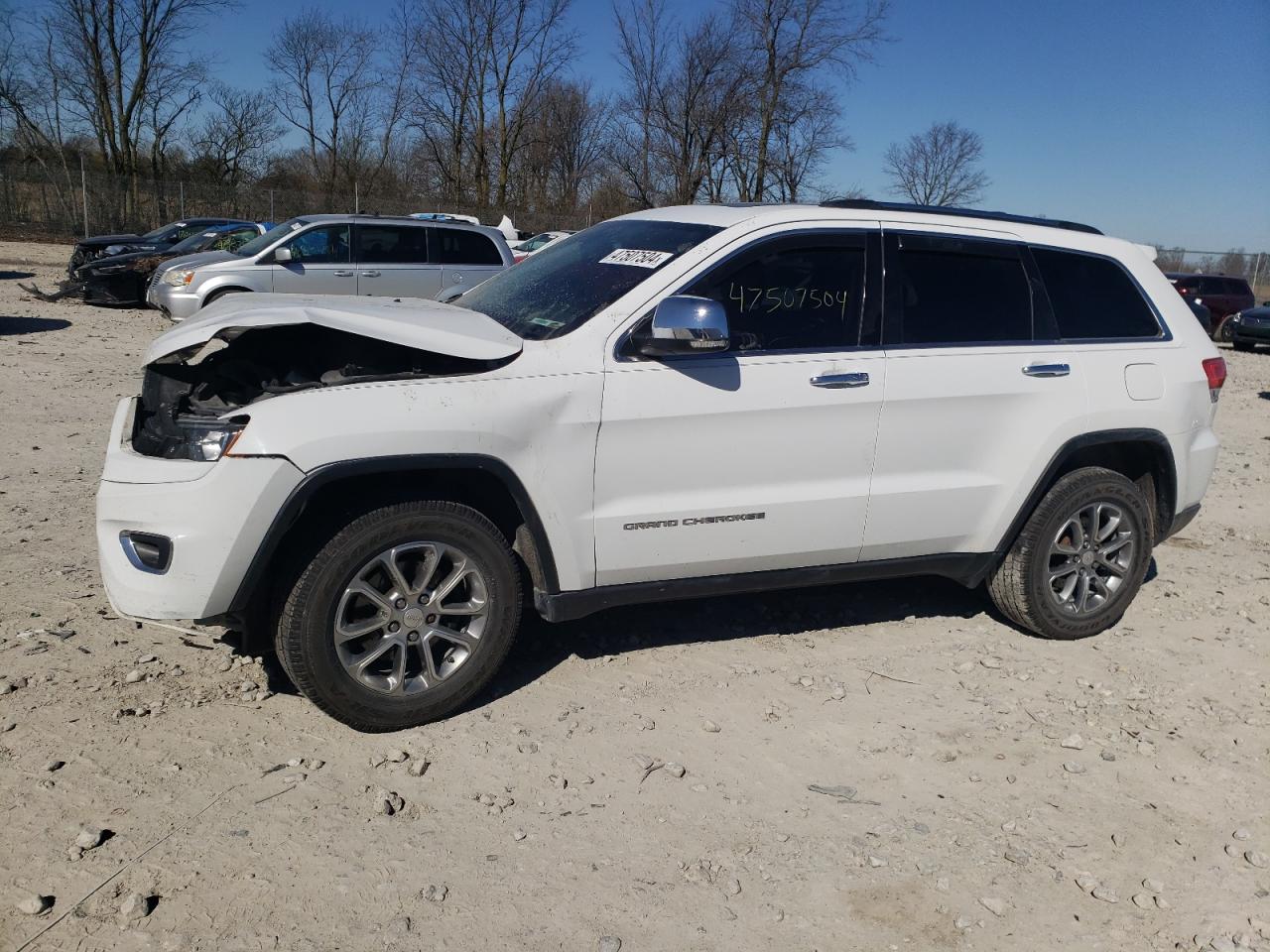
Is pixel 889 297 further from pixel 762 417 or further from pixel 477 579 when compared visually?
pixel 477 579

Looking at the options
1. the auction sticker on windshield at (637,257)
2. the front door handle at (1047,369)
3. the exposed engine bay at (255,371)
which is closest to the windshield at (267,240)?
the exposed engine bay at (255,371)

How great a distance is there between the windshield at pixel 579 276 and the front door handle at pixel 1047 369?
154 centimetres

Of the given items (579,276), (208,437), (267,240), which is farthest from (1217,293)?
(208,437)

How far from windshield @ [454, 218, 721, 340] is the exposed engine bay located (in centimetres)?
40

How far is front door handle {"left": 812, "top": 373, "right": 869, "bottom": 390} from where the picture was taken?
3982 mm

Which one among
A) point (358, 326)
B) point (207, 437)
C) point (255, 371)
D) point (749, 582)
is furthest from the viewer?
point (749, 582)

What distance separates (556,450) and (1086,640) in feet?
9.58

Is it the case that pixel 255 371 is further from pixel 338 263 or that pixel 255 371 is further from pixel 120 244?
pixel 120 244

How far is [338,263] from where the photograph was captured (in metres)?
13.8

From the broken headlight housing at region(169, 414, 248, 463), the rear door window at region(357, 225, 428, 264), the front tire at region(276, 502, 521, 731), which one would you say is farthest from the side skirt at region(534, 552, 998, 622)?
the rear door window at region(357, 225, 428, 264)

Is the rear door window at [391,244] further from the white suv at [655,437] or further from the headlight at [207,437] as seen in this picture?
the headlight at [207,437]

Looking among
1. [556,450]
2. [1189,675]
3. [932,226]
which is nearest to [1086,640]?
[1189,675]

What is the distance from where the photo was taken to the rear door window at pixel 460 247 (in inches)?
568

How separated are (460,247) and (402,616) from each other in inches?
468
